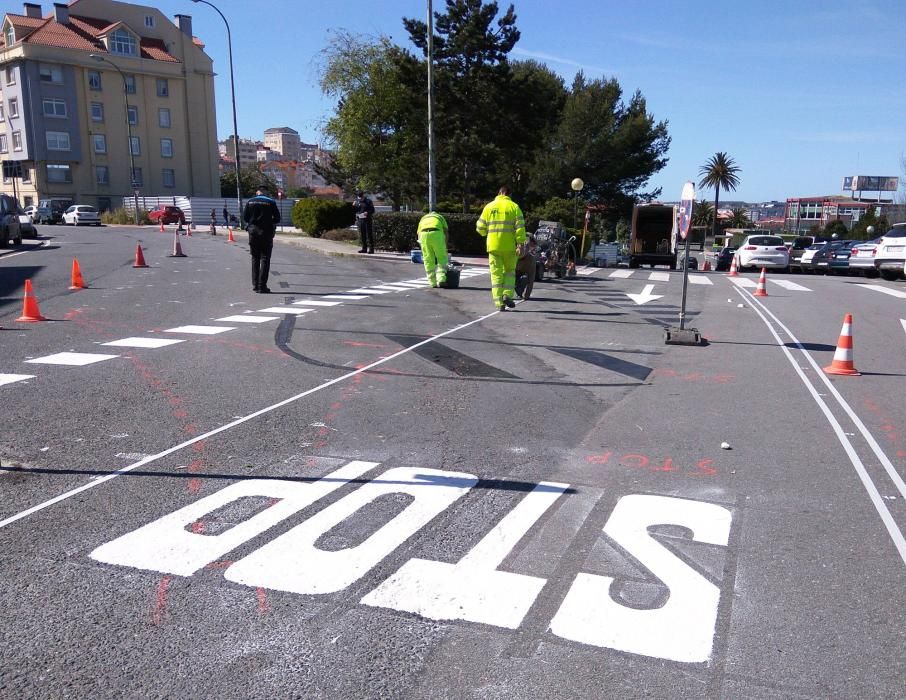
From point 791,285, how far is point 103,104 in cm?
6087

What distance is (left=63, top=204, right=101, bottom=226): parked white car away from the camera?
4969 centimetres

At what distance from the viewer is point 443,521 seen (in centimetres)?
448

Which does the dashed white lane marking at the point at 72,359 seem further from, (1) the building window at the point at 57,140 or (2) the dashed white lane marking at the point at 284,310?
(1) the building window at the point at 57,140

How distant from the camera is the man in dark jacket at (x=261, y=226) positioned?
47.1 ft

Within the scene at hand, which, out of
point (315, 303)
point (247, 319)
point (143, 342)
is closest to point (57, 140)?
point (315, 303)

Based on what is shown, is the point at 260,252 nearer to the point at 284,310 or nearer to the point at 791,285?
the point at 284,310

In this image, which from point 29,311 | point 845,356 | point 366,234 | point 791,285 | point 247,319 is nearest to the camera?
point 845,356

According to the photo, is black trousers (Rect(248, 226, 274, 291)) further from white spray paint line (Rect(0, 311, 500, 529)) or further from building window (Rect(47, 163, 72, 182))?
building window (Rect(47, 163, 72, 182))

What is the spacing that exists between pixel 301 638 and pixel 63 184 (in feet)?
229

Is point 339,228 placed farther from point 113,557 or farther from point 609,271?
point 113,557

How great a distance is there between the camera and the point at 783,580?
152 inches

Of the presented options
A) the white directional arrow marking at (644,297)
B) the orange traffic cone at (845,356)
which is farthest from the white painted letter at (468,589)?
the white directional arrow marking at (644,297)

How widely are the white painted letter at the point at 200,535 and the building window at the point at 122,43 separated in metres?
69.9

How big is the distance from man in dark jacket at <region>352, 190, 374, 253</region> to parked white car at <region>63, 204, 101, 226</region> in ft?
104
